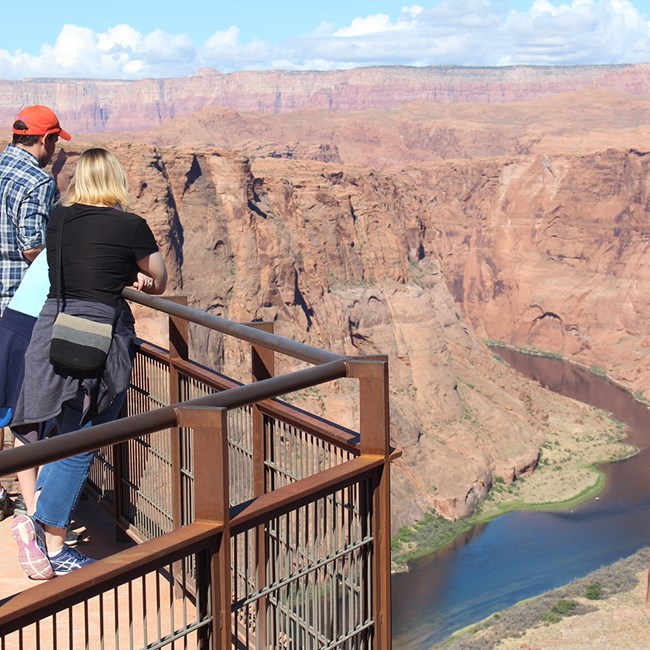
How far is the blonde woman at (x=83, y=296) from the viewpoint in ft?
13.9

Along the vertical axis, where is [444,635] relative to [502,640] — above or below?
below

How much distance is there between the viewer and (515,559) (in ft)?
112

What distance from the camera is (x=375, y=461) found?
3.46 meters

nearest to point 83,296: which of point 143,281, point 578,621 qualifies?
point 143,281

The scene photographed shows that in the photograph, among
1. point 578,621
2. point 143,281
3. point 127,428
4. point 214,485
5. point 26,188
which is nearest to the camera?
point 127,428

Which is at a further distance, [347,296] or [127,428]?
[347,296]

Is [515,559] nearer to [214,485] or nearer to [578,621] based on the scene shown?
[578,621]

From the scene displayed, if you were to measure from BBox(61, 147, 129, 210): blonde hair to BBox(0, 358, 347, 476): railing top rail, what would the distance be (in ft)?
4.88

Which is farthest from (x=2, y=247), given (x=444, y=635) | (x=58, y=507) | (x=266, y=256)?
(x=266, y=256)

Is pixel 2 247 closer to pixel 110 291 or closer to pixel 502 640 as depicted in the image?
pixel 110 291

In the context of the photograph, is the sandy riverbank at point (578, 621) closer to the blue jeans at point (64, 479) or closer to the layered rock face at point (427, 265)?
the layered rock face at point (427, 265)

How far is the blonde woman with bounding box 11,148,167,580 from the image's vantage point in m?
4.25

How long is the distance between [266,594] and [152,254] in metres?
1.82

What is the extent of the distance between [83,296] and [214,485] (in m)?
1.74
